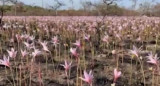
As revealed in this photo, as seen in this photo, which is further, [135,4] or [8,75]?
[135,4]

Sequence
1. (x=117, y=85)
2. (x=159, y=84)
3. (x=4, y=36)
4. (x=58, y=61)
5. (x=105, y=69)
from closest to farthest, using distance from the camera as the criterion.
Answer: (x=159, y=84), (x=117, y=85), (x=105, y=69), (x=58, y=61), (x=4, y=36)

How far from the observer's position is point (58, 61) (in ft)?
18.5

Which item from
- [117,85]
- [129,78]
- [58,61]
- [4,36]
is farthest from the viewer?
[4,36]

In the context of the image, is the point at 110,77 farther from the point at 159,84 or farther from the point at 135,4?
the point at 135,4

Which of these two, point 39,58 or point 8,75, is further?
point 39,58

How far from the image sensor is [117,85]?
4.05 metres

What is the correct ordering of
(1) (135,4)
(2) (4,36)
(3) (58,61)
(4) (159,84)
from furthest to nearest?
(1) (135,4)
(2) (4,36)
(3) (58,61)
(4) (159,84)

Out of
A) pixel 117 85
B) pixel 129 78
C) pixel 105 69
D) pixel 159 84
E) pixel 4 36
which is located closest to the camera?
pixel 159 84

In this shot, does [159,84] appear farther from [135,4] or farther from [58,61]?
[135,4]

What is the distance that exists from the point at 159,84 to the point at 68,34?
5.58m

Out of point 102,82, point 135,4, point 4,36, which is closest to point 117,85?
point 102,82

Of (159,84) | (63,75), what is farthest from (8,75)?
(159,84)

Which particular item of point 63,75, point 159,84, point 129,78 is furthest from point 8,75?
point 159,84

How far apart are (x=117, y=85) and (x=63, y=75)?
77 centimetres
